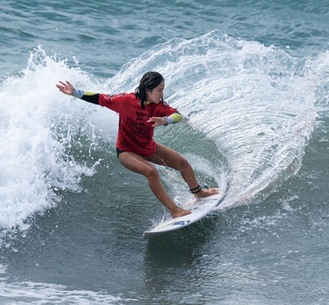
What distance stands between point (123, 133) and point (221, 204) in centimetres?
136

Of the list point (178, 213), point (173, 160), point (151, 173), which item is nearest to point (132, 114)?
point (151, 173)

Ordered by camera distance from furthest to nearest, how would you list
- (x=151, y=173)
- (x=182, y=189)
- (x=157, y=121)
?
(x=182, y=189) → (x=151, y=173) → (x=157, y=121)

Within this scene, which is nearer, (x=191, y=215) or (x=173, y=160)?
(x=191, y=215)

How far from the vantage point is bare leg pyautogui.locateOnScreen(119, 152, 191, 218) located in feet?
24.5

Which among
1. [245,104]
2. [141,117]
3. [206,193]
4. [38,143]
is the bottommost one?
[206,193]

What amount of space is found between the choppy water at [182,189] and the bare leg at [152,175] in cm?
25

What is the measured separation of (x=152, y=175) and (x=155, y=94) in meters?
0.77

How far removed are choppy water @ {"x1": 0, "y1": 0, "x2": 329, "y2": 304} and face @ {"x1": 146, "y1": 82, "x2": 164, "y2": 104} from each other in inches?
52.5

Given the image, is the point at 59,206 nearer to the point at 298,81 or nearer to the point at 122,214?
the point at 122,214

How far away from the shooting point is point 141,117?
7.48 meters

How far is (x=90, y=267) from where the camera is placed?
694 cm

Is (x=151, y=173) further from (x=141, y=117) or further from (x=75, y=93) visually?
(x=75, y=93)

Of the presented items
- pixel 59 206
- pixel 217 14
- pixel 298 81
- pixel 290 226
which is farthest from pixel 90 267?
pixel 217 14

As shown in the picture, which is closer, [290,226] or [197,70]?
[290,226]
